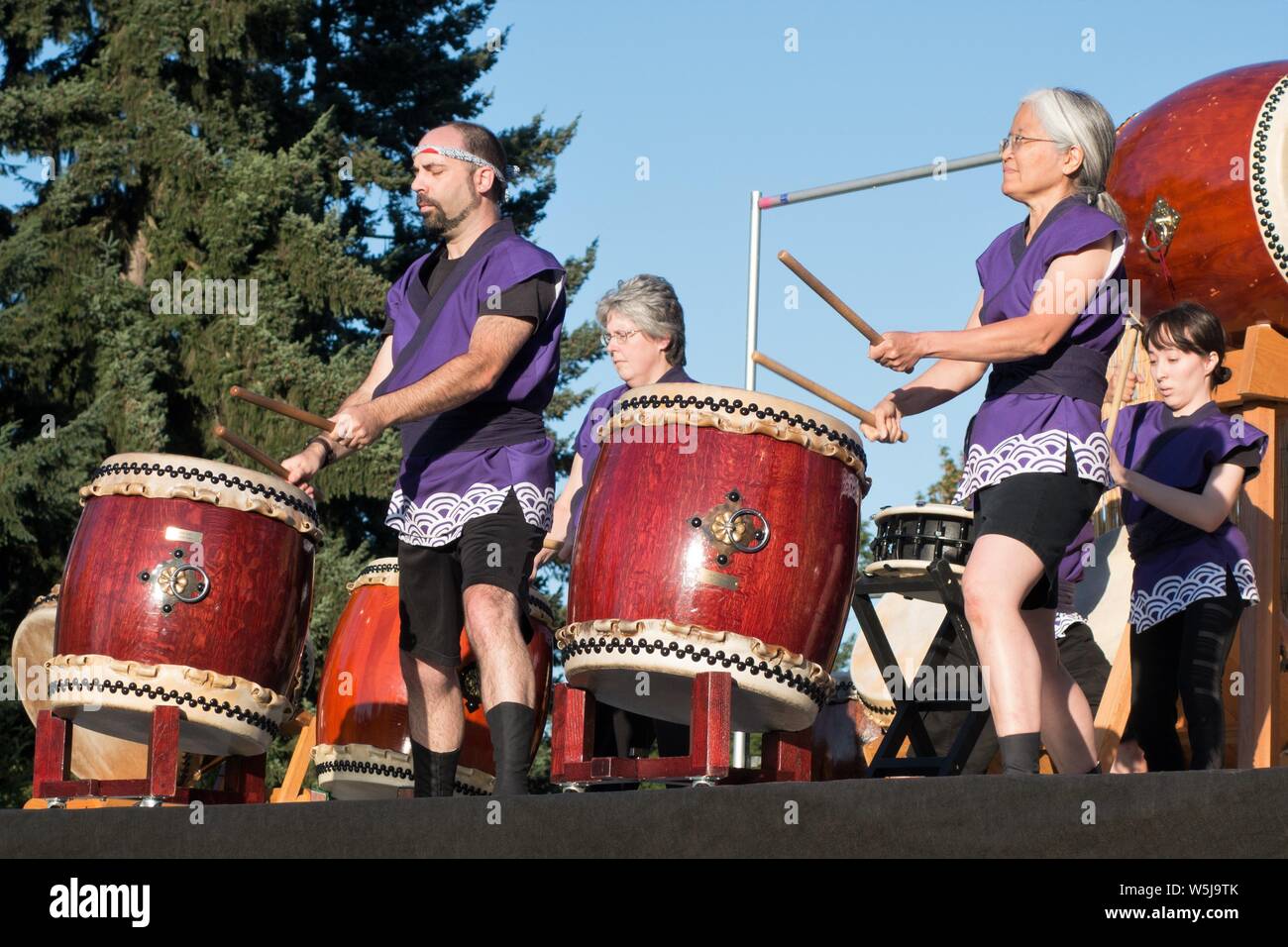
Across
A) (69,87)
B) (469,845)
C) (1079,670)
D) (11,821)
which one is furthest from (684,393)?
(69,87)

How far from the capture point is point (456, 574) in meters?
4.36

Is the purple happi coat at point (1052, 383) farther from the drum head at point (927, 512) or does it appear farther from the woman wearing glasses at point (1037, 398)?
the drum head at point (927, 512)

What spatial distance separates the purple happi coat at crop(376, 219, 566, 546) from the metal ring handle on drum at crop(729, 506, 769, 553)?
0.51 m

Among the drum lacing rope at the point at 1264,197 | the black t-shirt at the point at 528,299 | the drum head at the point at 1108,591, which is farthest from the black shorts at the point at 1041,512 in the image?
the drum head at the point at 1108,591

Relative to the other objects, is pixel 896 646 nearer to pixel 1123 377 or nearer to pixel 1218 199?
pixel 1123 377

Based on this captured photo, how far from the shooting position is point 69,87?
56.1ft

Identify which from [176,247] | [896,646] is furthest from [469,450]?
[176,247]

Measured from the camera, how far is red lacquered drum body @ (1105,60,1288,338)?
5.27 metres

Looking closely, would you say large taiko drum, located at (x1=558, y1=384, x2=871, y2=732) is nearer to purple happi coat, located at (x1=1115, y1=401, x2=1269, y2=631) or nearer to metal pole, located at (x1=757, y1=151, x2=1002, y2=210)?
purple happi coat, located at (x1=1115, y1=401, x2=1269, y2=631)

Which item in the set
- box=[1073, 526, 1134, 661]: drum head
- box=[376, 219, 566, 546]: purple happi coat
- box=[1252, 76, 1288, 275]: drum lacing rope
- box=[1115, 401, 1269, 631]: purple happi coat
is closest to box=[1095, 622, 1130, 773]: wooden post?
box=[1115, 401, 1269, 631]: purple happi coat

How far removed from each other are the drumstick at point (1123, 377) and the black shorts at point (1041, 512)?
1248 millimetres

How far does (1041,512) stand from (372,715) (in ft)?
10.1

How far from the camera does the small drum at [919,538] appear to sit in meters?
5.68

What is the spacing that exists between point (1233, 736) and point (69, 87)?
48.7 feet
